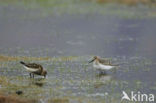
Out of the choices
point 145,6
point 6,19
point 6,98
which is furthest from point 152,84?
point 145,6

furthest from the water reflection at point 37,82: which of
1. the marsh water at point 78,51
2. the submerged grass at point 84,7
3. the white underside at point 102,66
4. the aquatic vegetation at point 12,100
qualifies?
the submerged grass at point 84,7

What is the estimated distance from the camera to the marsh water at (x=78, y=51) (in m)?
18.3

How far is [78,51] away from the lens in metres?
27.7

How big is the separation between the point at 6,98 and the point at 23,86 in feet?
8.77

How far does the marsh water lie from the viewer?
1827 centimetres

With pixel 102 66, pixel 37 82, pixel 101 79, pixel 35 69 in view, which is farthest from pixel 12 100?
pixel 102 66

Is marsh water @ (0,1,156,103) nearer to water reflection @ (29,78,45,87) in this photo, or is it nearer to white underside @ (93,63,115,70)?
water reflection @ (29,78,45,87)

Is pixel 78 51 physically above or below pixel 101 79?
above

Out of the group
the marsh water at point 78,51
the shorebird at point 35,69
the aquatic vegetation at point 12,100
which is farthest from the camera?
the shorebird at point 35,69

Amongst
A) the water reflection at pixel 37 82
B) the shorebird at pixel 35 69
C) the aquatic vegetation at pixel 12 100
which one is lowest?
the aquatic vegetation at pixel 12 100

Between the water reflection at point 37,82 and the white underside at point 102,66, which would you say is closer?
the water reflection at point 37,82

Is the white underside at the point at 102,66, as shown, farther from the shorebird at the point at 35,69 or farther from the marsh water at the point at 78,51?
the shorebird at the point at 35,69

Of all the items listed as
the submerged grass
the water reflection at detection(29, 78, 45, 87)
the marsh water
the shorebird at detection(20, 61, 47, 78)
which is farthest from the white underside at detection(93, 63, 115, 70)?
the submerged grass

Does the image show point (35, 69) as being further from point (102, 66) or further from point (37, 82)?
point (102, 66)
